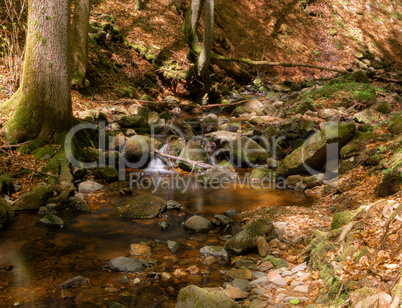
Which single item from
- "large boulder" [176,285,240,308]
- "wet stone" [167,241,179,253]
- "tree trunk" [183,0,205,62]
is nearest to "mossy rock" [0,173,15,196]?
"wet stone" [167,241,179,253]

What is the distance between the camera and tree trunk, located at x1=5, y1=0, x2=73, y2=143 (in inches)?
242

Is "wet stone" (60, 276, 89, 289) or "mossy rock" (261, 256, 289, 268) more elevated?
"mossy rock" (261, 256, 289, 268)

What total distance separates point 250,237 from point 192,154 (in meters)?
4.23

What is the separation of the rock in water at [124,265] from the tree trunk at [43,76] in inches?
147

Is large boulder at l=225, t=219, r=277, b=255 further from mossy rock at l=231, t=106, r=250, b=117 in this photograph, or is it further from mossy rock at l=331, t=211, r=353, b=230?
mossy rock at l=231, t=106, r=250, b=117

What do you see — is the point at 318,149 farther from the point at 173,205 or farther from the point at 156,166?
the point at 156,166

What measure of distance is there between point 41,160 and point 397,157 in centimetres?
598

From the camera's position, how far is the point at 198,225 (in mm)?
4961

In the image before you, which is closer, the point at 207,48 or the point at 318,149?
the point at 318,149

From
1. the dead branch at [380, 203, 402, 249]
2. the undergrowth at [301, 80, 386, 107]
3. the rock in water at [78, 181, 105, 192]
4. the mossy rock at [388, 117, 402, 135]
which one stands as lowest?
the rock in water at [78, 181, 105, 192]

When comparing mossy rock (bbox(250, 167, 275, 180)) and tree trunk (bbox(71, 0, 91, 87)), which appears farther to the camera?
tree trunk (bbox(71, 0, 91, 87))

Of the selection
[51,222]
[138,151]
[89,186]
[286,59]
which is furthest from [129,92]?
[286,59]

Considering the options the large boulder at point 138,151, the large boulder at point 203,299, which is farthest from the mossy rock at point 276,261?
the large boulder at point 138,151

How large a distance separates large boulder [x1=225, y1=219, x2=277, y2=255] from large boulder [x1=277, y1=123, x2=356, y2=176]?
2671 mm
